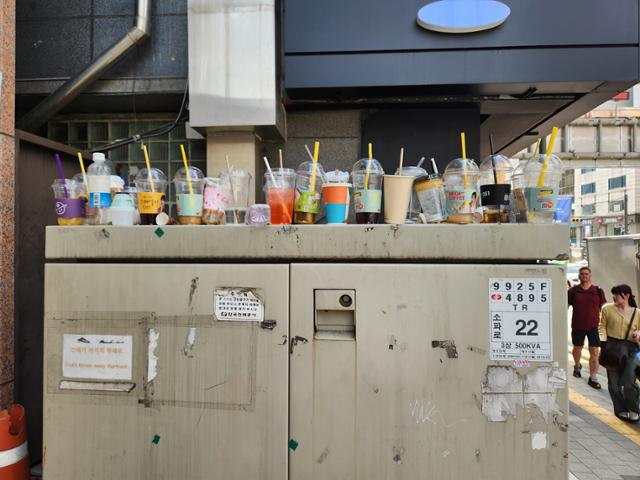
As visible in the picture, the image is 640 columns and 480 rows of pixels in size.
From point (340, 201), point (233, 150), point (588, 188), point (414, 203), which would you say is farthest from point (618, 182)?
point (340, 201)

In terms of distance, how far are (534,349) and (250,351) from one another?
124 centimetres

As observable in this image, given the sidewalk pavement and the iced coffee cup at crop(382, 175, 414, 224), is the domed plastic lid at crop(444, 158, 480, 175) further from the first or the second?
the sidewalk pavement

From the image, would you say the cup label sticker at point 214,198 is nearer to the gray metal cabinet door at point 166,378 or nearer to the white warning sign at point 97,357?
the gray metal cabinet door at point 166,378

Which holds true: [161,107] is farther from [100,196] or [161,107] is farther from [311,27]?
[100,196]

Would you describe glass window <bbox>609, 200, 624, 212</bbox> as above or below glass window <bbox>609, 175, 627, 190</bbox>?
below

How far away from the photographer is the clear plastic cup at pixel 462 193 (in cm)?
199

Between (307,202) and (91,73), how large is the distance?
3.39 metres

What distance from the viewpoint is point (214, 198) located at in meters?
2.12

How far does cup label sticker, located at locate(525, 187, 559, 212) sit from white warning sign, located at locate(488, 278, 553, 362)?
0.33m

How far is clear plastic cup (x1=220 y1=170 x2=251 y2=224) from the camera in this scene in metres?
2.39

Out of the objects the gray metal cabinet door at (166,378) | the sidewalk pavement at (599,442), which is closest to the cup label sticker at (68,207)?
the gray metal cabinet door at (166,378)

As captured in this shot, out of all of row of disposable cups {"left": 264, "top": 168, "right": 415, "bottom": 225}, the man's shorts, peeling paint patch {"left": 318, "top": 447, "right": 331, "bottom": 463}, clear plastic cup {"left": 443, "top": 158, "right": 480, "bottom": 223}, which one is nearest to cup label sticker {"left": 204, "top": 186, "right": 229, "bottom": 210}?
row of disposable cups {"left": 264, "top": 168, "right": 415, "bottom": 225}

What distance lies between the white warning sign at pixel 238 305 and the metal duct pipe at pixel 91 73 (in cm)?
347

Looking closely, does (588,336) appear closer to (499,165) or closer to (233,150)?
(499,165)
